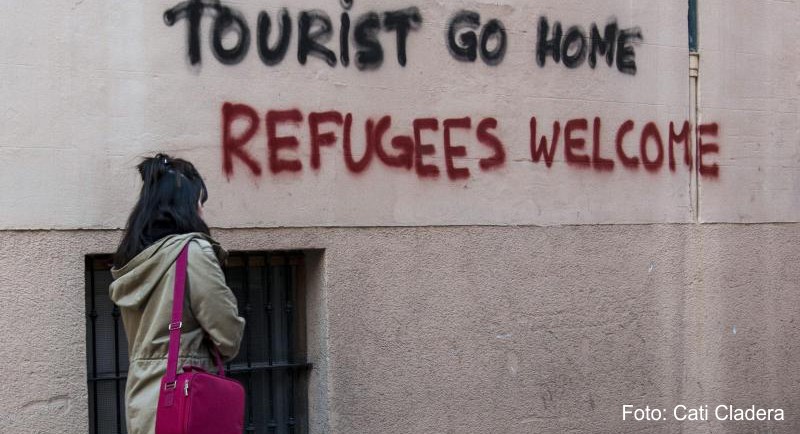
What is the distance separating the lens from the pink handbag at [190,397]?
3.71m

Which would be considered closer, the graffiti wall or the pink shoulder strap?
the pink shoulder strap

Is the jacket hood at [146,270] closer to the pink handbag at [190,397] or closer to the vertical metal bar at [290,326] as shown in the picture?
the pink handbag at [190,397]

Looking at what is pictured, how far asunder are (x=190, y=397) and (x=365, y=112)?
88.8 inches

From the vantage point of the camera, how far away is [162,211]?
4043 millimetres

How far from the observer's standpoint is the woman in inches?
153

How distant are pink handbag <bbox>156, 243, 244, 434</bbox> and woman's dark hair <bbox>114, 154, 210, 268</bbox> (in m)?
0.19

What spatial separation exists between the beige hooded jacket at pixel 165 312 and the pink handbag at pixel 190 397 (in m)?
0.04

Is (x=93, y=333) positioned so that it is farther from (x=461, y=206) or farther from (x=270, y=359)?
(x=461, y=206)

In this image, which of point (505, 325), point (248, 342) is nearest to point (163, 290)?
point (248, 342)

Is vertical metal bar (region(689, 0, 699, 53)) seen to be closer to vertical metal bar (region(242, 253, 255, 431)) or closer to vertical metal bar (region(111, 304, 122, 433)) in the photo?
vertical metal bar (region(242, 253, 255, 431))

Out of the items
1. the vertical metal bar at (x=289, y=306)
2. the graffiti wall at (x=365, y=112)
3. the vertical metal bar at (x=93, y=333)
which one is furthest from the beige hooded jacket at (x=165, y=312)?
the vertical metal bar at (x=289, y=306)

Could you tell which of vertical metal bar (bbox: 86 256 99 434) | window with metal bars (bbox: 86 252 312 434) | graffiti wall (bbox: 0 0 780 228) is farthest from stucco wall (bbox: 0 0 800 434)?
vertical metal bar (bbox: 86 256 99 434)

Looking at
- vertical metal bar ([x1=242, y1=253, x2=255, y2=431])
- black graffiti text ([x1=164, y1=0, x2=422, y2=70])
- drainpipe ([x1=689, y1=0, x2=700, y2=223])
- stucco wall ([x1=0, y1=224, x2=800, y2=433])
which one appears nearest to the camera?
stucco wall ([x1=0, y1=224, x2=800, y2=433])

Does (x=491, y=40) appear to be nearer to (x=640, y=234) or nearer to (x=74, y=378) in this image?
(x=640, y=234)
